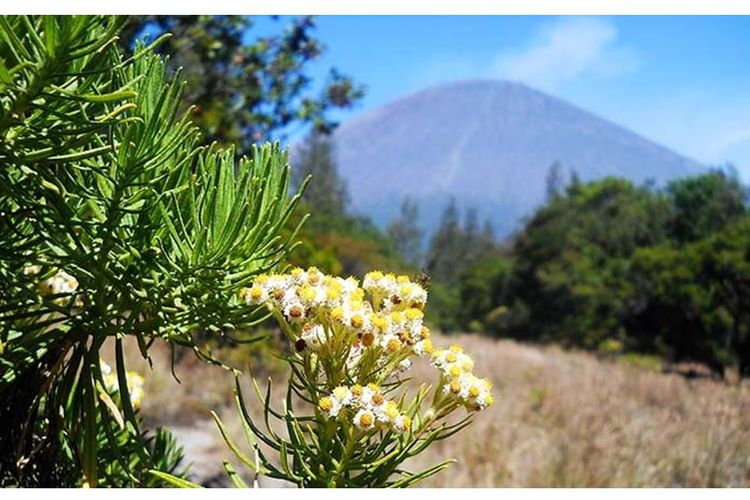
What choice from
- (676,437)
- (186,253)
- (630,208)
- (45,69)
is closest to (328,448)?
(186,253)

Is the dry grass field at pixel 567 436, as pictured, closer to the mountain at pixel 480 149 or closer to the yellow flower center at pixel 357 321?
the yellow flower center at pixel 357 321

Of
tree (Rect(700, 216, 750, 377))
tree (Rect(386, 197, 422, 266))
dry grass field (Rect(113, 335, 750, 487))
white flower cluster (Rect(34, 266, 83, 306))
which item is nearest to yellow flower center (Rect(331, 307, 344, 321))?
white flower cluster (Rect(34, 266, 83, 306))

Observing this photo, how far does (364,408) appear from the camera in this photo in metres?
0.39

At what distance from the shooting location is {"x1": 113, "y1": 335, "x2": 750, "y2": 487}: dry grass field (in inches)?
150

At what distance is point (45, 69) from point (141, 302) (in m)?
0.17

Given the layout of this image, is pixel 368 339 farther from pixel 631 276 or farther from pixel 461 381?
pixel 631 276

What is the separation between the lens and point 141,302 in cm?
45

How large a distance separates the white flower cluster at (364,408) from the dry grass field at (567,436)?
90.4 inches

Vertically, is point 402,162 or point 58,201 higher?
point 402,162

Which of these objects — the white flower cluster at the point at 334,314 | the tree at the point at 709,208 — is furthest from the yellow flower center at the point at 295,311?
the tree at the point at 709,208

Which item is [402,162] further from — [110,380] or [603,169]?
[110,380]

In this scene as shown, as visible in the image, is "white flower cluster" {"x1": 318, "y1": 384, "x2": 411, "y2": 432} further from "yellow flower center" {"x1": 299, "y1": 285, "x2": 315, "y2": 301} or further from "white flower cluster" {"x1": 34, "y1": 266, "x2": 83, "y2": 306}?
"white flower cluster" {"x1": 34, "y1": 266, "x2": 83, "y2": 306}
